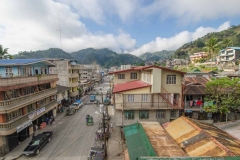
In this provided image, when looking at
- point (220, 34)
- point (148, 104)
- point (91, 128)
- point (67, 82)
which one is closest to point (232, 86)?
point (148, 104)

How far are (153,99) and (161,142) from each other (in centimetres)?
784

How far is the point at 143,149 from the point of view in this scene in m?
12.7

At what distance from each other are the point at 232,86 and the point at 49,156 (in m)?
25.6

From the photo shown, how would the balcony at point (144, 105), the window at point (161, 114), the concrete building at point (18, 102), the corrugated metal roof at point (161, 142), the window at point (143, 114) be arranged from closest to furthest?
the corrugated metal roof at point (161, 142) → the concrete building at point (18, 102) → the balcony at point (144, 105) → the window at point (143, 114) → the window at point (161, 114)

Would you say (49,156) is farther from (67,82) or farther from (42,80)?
(67,82)

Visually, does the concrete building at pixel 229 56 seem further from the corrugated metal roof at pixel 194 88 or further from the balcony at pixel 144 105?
the balcony at pixel 144 105

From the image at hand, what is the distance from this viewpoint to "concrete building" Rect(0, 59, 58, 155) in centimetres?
1728

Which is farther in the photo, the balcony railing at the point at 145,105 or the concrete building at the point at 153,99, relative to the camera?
the balcony railing at the point at 145,105

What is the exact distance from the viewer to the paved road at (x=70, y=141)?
17.1 m

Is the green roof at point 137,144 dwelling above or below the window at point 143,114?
below

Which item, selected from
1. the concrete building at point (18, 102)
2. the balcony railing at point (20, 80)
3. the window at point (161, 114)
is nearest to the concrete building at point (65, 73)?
the concrete building at point (18, 102)

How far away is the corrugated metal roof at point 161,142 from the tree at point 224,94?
10192mm

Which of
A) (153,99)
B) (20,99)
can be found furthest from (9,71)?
(153,99)

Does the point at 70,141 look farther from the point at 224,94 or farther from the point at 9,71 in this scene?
the point at 224,94
